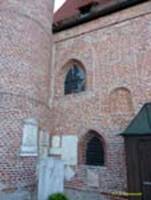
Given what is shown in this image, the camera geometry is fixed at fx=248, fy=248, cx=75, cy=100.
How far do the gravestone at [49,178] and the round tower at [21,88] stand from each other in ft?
3.80

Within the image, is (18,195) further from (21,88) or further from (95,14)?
(95,14)

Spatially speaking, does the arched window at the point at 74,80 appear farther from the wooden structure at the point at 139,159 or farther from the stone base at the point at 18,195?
the stone base at the point at 18,195

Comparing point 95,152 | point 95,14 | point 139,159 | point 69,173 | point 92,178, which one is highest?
point 95,14

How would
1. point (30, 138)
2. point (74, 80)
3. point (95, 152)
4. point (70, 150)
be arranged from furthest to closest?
1. point (74, 80)
2. point (70, 150)
3. point (95, 152)
4. point (30, 138)

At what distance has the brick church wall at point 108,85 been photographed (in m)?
8.17

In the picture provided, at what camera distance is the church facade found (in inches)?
314

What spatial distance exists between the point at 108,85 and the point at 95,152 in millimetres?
2433

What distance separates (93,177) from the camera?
8.38m

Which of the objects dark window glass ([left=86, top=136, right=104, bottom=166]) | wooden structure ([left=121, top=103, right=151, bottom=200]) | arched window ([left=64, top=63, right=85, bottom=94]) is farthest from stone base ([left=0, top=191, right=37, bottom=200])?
arched window ([left=64, top=63, right=85, bottom=94])

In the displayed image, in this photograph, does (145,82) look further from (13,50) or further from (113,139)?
(13,50)

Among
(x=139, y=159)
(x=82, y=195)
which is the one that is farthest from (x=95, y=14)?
(x=82, y=195)

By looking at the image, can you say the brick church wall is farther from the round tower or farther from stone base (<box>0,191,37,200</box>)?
stone base (<box>0,191,37,200</box>)

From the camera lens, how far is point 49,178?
23.0 ft

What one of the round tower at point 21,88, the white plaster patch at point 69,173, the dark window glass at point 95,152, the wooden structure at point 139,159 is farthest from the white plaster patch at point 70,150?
the wooden structure at point 139,159
